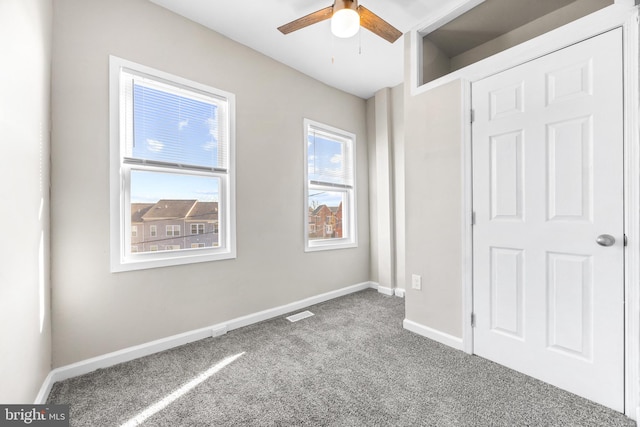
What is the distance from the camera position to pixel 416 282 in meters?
2.54

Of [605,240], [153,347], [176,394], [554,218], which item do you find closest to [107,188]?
[153,347]

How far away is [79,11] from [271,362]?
2858 mm

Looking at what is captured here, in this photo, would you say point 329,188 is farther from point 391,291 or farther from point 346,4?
point 346,4

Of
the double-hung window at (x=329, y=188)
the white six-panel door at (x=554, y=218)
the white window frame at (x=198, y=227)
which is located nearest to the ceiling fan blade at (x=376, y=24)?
the white six-panel door at (x=554, y=218)

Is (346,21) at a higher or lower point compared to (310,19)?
lower

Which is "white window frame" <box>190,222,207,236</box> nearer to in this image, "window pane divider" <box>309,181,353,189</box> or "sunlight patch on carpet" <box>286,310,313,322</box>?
"sunlight patch on carpet" <box>286,310,313,322</box>

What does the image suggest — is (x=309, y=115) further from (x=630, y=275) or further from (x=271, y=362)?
(x=630, y=275)

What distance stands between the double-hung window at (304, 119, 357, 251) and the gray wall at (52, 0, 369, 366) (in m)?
0.14

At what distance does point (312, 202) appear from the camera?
11.7ft

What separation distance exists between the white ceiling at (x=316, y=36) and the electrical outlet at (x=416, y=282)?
2282 millimetres

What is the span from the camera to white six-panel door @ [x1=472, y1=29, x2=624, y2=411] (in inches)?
61.4

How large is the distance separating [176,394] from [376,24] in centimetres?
278

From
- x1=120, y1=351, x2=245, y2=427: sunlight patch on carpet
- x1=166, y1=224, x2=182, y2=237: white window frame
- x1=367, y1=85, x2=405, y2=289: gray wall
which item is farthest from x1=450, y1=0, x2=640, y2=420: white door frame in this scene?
x1=166, y1=224, x2=182, y2=237: white window frame

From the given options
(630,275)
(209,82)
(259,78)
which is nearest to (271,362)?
(630,275)
